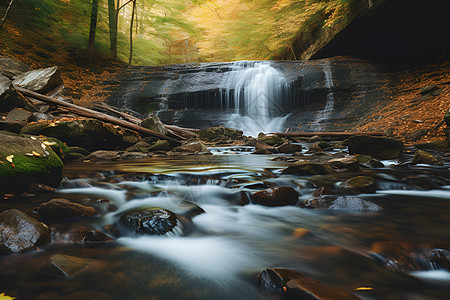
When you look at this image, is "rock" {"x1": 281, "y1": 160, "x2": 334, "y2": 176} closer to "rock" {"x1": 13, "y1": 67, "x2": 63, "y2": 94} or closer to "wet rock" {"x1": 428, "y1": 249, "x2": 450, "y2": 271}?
"wet rock" {"x1": 428, "y1": 249, "x2": 450, "y2": 271}

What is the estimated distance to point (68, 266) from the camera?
1566 millimetres

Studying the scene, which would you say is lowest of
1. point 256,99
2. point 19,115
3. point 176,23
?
point 19,115

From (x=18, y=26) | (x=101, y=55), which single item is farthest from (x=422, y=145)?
(x=18, y=26)

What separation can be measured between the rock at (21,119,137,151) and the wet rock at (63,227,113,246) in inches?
199

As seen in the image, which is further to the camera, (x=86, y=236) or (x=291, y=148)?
(x=291, y=148)

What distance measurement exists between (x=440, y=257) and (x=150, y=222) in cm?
220

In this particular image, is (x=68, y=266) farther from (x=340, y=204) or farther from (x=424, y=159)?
(x=424, y=159)

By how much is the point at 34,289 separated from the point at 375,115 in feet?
43.9

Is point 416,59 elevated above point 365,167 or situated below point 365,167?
above

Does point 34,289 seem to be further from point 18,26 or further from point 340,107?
point 18,26

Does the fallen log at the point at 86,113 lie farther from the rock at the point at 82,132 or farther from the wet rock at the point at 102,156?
the wet rock at the point at 102,156

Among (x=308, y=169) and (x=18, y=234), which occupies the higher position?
(x=308, y=169)

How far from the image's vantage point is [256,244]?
2.21 m

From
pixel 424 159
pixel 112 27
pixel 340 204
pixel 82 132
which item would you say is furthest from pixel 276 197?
pixel 112 27
